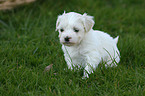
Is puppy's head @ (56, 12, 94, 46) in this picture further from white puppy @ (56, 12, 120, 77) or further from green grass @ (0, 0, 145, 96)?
green grass @ (0, 0, 145, 96)

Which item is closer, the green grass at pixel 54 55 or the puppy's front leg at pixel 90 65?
the green grass at pixel 54 55

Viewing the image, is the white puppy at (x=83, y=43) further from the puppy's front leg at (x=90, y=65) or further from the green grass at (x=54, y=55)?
the green grass at (x=54, y=55)

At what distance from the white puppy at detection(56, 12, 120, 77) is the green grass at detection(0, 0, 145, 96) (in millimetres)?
179

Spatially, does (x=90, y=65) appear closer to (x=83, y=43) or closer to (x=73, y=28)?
(x=83, y=43)

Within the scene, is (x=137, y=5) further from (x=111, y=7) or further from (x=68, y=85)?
(x=68, y=85)

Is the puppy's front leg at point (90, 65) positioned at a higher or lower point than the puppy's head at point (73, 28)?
lower

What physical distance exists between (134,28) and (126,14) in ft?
2.35

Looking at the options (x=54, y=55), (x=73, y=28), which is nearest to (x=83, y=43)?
(x=73, y=28)

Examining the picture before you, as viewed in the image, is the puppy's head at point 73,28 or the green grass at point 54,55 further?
the puppy's head at point 73,28

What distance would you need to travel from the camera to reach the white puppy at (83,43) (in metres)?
3.41

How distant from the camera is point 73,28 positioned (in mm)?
3426

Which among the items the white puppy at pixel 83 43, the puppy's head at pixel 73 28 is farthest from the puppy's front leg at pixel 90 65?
the puppy's head at pixel 73 28

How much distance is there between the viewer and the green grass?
3182mm

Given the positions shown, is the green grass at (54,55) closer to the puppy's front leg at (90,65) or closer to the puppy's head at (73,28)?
the puppy's front leg at (90,65)
